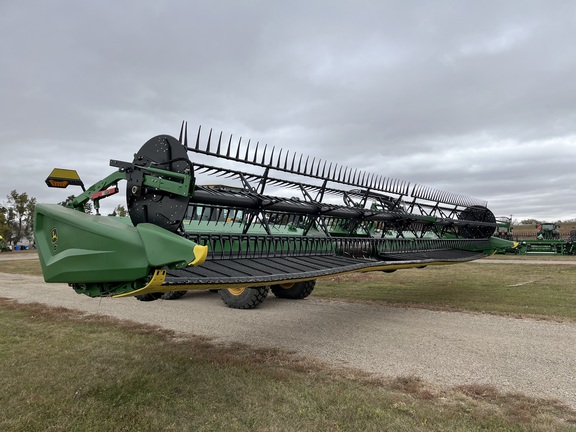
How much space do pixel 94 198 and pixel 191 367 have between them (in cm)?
216

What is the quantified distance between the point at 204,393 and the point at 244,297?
14.3 ft

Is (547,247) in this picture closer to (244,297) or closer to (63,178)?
(244,297)

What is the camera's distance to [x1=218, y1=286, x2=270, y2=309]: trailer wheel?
8156 millimetres

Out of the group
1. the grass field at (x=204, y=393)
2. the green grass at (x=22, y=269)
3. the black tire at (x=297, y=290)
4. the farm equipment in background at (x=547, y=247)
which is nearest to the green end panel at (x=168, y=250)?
the grass field at (x=204, y=393)

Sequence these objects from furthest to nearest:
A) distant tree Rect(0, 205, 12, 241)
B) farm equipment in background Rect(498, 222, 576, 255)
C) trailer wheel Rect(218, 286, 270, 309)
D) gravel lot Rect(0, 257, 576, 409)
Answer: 1. distant tree Rect(0, 205, 12, 241)
2. farm equipment in background Rect(498, 222, 576, 255)
3. trailer wheel Rect(218, 286, 270, 309)
4. gravel lot Rect(0, 257, 576, 409)

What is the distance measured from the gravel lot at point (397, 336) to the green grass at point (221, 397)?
411mm

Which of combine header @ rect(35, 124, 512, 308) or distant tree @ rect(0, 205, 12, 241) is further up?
combine header @ rect(35, 124, 512, 308)

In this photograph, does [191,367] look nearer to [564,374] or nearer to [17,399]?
[17,399]

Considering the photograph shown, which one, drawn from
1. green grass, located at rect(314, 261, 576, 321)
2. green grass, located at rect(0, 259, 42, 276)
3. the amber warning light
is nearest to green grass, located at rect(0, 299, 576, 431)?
the amber warning light

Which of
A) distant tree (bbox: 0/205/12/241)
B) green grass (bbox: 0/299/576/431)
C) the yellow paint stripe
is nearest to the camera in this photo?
the yellow paint stripe

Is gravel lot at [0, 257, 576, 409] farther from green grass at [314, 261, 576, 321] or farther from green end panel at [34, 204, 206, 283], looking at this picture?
green end panel at [34, 204, 206, 283]

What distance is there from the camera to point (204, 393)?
3.86m

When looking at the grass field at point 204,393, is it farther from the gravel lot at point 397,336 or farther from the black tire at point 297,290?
the black tire at point 297,290

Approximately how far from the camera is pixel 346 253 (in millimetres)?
6539
